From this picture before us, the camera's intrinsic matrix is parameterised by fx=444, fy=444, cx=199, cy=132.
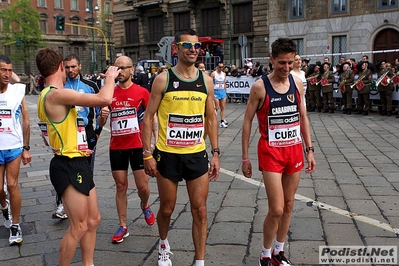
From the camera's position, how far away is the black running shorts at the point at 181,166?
144 inches

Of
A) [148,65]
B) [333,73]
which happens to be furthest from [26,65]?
[333,73]

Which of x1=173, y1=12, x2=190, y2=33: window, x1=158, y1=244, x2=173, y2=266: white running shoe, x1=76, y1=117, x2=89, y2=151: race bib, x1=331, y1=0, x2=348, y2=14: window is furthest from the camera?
x1=173, y1=12, x2=190, y2=33: window

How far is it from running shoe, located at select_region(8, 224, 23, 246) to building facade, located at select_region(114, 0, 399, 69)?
17.5 meters

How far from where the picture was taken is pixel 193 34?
3717 millimetres

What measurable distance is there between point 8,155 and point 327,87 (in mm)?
13033

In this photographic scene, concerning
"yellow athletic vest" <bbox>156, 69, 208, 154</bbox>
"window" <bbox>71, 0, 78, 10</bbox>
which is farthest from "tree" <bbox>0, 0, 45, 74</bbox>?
"yellow athletic vest" <bbox>156, 69, 208, 154</bbox>

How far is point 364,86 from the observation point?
14.5 meters

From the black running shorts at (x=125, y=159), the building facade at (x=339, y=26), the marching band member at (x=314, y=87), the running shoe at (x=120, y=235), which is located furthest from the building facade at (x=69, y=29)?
the running shoe at (x=120, y=235)

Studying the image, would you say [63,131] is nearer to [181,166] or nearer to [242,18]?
[181,166]

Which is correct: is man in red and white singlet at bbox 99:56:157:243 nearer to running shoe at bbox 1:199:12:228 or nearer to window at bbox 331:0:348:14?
running shoe at bbox 1:199:12:228

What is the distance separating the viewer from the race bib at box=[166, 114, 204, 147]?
3.67 meters

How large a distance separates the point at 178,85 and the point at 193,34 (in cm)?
46

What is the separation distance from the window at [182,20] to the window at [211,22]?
6.52 feet

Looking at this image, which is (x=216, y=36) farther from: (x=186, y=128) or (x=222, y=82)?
(x=186, y=128)
